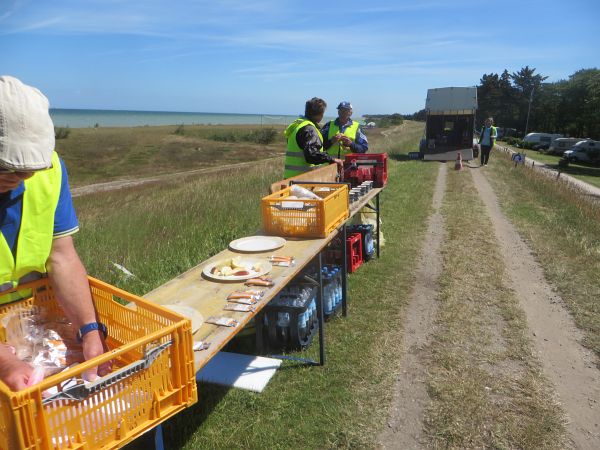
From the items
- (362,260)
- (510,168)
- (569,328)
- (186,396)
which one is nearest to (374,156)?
(362,260)

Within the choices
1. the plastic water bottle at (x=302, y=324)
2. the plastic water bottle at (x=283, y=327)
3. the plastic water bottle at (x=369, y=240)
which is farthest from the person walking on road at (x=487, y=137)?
the plastic water bottle at (x=283, y=327)

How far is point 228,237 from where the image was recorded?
7172 millimetres

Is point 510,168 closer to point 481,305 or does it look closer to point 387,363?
point 481,305

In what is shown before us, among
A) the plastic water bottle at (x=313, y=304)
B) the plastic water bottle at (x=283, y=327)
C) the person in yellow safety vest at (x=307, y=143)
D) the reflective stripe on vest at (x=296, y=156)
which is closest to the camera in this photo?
the plastic water bottle at (x=283, y=327)

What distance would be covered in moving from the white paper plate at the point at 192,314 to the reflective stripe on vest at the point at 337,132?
15.6 ft

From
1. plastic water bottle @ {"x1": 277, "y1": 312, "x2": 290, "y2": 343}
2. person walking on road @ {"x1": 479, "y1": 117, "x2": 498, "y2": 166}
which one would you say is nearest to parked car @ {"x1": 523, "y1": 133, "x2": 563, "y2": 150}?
person walking on road @ {"x1": 479, "y1": 117, "x2": 498, "y2": 166}

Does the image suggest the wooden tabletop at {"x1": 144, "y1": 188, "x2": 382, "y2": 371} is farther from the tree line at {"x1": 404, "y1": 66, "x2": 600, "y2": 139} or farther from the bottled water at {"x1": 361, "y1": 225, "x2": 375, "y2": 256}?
the tree line at {"x1": 404, "y1": 66, "x2": 600, "y2": 139}

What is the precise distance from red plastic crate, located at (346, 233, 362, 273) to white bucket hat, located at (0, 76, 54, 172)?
4.98 metres

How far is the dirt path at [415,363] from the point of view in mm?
3268

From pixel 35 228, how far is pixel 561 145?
39.8m

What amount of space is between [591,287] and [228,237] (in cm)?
513

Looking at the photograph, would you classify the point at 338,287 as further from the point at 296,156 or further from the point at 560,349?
the point at 560,349

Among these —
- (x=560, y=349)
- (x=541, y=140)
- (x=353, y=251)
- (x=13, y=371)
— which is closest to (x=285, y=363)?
(x=353, y=251)

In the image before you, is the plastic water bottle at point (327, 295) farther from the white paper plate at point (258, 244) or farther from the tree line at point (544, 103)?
the tree line at point (544, 103)
